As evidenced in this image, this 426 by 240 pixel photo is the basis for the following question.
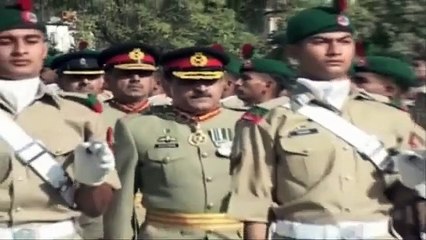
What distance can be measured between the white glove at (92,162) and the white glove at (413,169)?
1245 millimetres

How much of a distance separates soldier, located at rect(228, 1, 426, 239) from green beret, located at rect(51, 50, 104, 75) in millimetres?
3824

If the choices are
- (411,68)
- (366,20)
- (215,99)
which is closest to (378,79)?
(411,68)

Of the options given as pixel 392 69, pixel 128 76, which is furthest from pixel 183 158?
pixel 392 69

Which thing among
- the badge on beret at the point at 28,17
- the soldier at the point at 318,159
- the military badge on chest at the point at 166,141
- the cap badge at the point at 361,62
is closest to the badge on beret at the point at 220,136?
the military badge on chest at the point at 166,141

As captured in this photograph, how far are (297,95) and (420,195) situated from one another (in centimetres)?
76

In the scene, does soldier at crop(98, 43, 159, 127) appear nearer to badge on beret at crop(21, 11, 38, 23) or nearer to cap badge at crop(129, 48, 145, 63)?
cap badge at crop(129, 48, 145, 63)

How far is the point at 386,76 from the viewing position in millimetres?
8242

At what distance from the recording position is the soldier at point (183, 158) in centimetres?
663

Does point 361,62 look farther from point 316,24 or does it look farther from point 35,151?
point 35,151

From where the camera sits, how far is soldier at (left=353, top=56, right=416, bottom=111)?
26.9 ft

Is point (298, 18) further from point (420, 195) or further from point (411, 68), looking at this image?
point (411, 68)

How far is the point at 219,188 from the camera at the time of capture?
22.0 feet

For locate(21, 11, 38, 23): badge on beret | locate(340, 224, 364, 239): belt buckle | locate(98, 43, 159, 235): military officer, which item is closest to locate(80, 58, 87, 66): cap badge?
locate(98, 43, 159, 235): military officer

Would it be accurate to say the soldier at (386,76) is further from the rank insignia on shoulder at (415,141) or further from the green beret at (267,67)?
the rank insignia on shoulder at (415,141)
